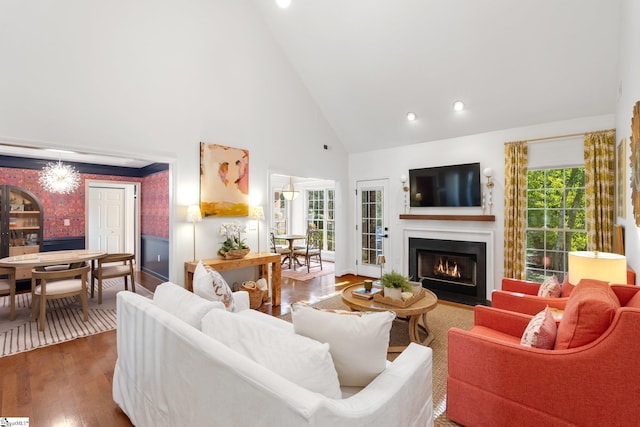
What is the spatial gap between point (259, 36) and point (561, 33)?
13.1 ft

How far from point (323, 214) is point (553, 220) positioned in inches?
215

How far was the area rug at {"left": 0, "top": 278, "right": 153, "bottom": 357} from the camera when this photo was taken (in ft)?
10.7

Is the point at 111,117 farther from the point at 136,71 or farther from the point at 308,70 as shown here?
the point at 308,70

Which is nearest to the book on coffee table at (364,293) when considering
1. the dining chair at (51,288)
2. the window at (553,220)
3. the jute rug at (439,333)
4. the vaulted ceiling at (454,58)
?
the jute rug at (439,333)

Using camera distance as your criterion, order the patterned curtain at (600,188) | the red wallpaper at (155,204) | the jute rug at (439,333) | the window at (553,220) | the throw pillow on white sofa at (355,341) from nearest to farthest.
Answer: the throw pillow on white sofa at (355,341), the jute rug at (439,333), the patterned curtain at (600,188), the window at (553,220), the red wallpaper at (155,204)

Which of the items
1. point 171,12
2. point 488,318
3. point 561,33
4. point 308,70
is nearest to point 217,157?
point 171,12

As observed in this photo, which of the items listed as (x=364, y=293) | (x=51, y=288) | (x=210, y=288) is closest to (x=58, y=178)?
(x=51, y=288)

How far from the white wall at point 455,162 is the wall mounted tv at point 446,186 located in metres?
0.13

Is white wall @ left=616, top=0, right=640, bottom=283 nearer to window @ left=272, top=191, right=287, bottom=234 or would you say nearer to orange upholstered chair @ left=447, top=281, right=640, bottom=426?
orange upholstered chair @ left=447, top=281, right=640, bottom=426

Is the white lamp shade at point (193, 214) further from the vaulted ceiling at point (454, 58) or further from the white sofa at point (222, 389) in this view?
the vaulted ceiling at point (454, 58)

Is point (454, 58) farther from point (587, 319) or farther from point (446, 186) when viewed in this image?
point (587, 319)

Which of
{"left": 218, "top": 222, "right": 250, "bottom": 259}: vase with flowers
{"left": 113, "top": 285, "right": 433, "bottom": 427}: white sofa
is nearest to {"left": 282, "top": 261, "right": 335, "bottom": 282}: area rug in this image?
{"left": 218, "top": 222, "right": 250, "bottom": 259}: vase with flowers

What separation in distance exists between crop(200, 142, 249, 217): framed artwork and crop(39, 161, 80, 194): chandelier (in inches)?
129

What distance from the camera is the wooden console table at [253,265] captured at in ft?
13.4
